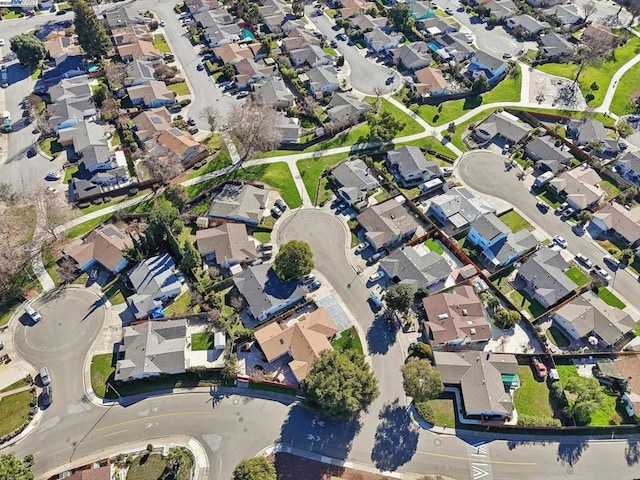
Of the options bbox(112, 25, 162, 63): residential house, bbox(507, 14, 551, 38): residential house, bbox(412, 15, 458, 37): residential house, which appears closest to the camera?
bbox(112, 25, 162, 63): residential house

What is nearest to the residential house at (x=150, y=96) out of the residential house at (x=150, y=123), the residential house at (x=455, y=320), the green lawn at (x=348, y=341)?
the residential house at (x=150, y=123)

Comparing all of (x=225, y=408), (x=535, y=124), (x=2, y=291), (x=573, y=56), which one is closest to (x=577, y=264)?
(x=535, y=124)

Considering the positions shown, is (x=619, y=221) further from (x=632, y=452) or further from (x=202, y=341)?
(x=202, y=341)

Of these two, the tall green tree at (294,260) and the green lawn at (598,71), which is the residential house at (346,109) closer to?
the tall green tree at (294,260)

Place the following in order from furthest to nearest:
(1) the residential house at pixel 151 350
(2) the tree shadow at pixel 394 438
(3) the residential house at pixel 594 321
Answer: (3) the residential house at pixel 594 321 → (1) the residential house at pixel 151 350 → (2) the tree shadow at pixel 394 438

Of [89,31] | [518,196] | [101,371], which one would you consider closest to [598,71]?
[518,196]

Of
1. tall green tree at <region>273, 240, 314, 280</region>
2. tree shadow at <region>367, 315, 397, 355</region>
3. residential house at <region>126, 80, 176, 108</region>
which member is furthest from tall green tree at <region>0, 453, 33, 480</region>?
residential house at <region>126, 80, 176, 108</region>

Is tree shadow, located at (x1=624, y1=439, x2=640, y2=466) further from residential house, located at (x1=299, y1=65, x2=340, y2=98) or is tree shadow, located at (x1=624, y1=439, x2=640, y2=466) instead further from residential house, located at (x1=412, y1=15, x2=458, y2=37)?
residential house, located at (x1=412, y1=15, x2=458, y2=37)
